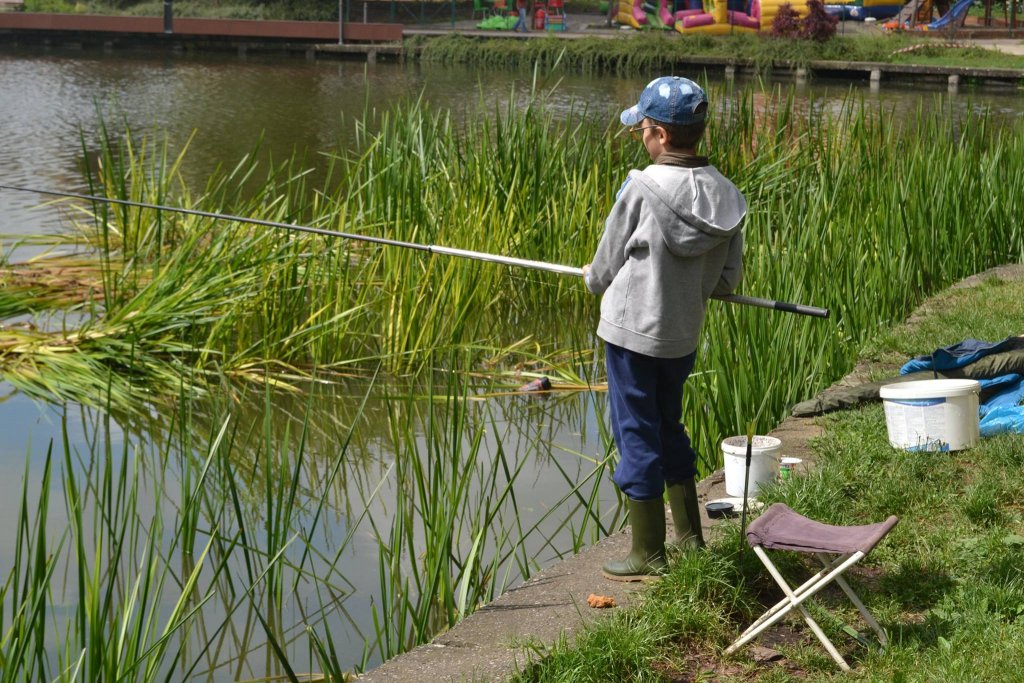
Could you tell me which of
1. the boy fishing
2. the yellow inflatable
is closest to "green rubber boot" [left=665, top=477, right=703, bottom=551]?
the boy fishing

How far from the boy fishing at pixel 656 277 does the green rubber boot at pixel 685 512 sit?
0.03 m

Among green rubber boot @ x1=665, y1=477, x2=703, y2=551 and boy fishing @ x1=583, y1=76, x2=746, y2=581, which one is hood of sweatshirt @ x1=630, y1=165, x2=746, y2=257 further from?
green rubber boot @ x1=665, y1=477, x2=703, y2=551

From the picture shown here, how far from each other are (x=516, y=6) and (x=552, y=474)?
3472 cm

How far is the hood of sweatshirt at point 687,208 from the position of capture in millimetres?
3074

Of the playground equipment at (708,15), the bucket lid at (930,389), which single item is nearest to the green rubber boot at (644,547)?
the bucket lid at (930,389)

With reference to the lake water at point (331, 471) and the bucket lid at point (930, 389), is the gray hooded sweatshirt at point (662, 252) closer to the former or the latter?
the lake water at point (331, 471)

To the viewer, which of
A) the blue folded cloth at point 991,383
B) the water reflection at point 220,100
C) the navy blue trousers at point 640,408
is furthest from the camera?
the water reflection at point 220,100

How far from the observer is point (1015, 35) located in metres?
32.2

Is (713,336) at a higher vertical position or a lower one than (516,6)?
lower

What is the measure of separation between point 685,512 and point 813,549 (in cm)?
57

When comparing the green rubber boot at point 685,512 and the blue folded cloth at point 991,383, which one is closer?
the green rubber boot at point 685,512

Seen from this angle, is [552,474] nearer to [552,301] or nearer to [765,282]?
[765,282]

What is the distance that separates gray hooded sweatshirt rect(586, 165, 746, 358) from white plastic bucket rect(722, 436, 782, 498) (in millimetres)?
618

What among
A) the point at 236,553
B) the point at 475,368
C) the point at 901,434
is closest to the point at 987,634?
the point at 901,434
